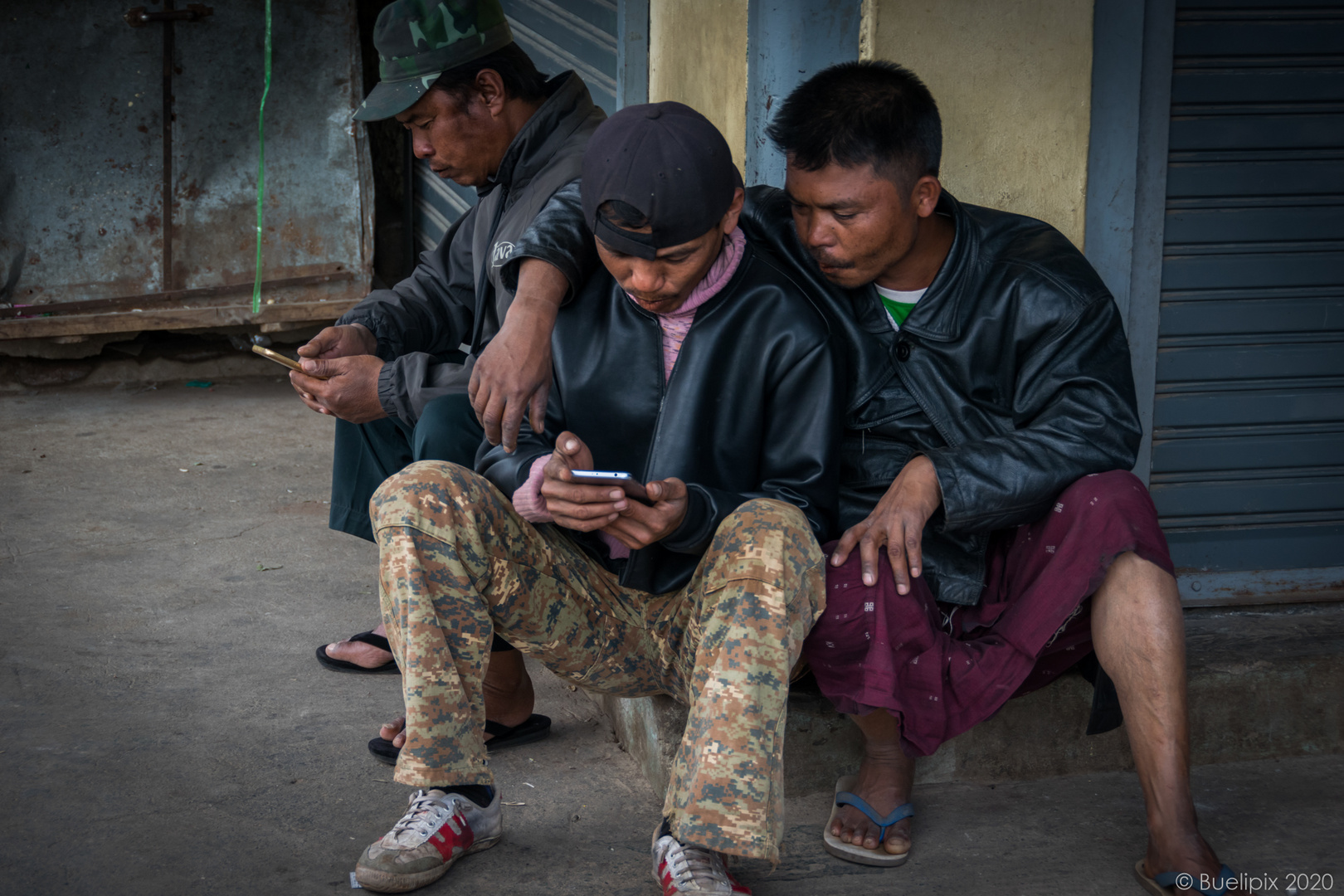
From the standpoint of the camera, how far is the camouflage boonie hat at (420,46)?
265 cm

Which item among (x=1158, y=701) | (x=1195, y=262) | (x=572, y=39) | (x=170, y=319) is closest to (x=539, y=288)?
(x=1158, y=701)

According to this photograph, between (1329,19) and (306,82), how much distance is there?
15.4 ft

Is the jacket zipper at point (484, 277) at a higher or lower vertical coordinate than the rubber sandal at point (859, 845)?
higher

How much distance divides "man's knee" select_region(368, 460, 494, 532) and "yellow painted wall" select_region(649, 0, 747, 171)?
1097 mm

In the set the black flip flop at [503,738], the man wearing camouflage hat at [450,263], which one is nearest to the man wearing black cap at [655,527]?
the man wearing camouflage hat at [450,263]

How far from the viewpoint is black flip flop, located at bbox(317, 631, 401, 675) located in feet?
9.43

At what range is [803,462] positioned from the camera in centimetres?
210

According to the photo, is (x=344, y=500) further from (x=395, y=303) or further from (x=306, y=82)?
(x=306, y=82)

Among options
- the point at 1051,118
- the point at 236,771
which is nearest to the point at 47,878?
the point at 236,771

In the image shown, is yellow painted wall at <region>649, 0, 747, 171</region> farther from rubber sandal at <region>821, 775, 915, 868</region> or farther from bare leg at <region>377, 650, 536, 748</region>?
rubber sandal at <region>821, 775, 915, 868</region>

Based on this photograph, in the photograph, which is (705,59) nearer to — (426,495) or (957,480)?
(957,480)

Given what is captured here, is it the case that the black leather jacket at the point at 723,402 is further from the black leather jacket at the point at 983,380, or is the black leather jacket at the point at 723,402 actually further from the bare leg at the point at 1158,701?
the bare leg at the point at 1158,701

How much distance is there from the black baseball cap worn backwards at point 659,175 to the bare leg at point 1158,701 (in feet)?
3.10

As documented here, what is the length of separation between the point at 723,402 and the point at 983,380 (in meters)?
0.52
